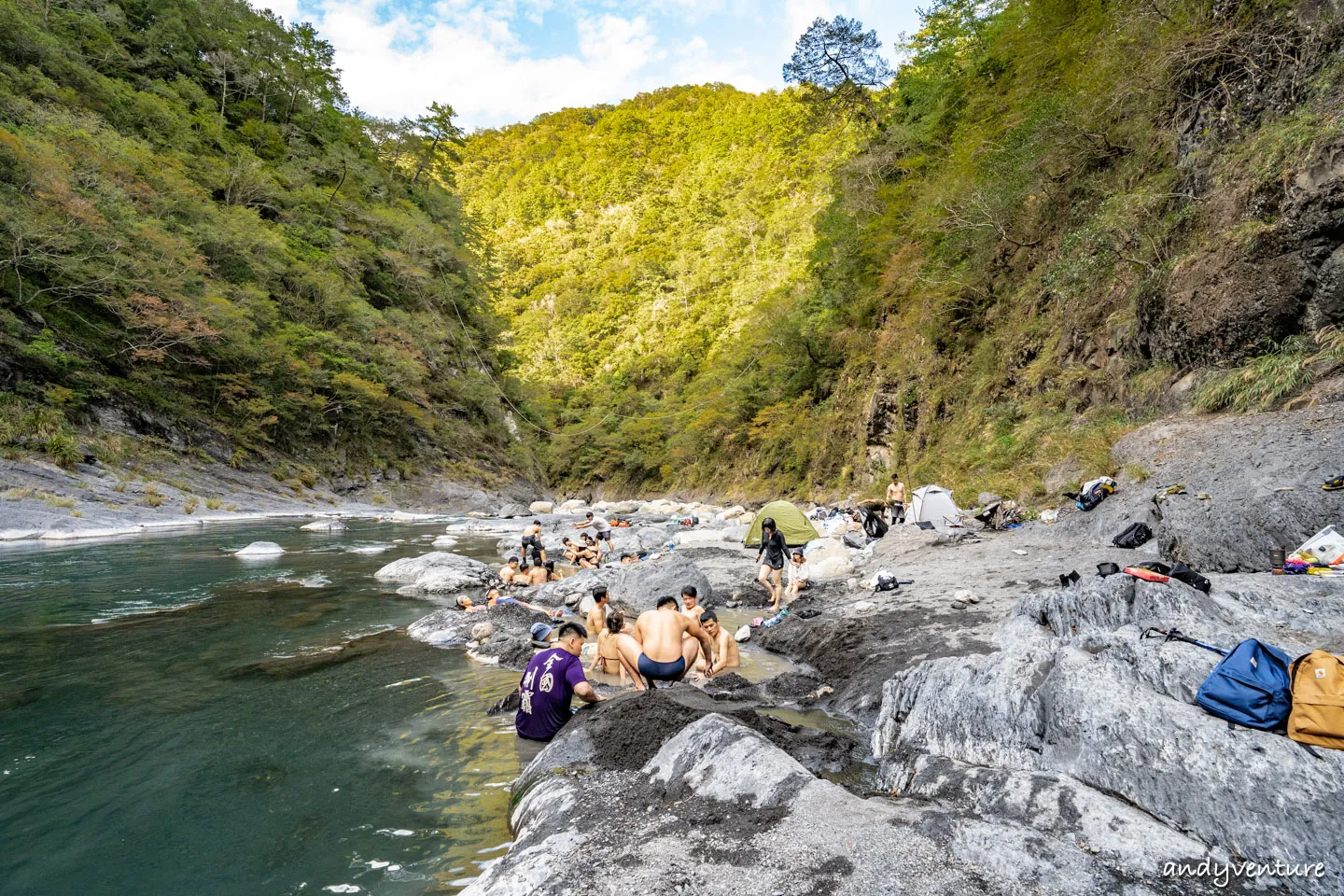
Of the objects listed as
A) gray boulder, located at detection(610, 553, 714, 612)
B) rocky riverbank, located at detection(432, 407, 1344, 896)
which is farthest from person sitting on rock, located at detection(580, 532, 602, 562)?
rocky riverbank, located at detection(432, 407, 1344, 896)

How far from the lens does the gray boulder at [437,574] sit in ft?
38.8

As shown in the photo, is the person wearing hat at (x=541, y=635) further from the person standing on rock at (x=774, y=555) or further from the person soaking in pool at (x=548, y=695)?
the person standing on rock at (x=774, y=555)

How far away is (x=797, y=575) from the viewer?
10914 mm

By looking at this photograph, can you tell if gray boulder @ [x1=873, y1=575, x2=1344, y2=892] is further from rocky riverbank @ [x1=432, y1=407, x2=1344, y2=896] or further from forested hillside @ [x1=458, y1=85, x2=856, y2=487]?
forested hillside @ [x1=458, y1=85, x2=856, y2=487]

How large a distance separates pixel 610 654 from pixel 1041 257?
51.2 feet

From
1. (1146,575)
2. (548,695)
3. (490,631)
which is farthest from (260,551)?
(1146,575)

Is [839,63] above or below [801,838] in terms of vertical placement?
above

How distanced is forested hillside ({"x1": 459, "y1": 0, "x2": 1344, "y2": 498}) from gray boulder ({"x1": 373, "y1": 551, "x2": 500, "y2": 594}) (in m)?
11.3

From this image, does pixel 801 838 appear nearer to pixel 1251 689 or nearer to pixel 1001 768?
pixel 1001 768

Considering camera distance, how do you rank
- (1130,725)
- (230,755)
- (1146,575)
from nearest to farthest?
(1130,725), (230,755), (1146,575)

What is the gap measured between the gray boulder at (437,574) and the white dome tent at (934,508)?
30.5 ft

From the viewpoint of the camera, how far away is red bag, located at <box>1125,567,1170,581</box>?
17.0 feet

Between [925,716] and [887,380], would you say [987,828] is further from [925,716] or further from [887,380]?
[887,380]

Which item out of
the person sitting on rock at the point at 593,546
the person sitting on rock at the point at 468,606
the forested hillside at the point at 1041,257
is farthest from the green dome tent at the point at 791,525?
the person sitting on rock at the point at 468,606
